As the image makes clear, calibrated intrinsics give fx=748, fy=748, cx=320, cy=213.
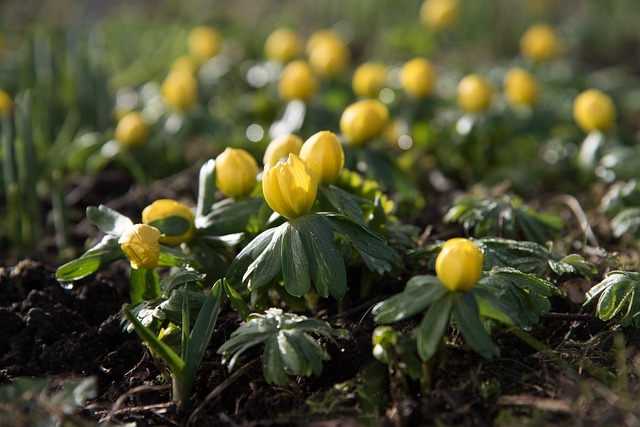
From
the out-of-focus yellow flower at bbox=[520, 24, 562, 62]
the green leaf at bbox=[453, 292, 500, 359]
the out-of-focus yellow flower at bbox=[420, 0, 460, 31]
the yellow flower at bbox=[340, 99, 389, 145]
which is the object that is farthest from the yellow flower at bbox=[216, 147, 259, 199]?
the out-of-focus yellow flower at bbox=[420, 0, 460, 31]

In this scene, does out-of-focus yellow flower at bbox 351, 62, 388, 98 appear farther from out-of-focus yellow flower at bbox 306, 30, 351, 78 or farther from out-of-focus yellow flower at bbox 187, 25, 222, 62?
out-of-focus yellow flower at bbox 187, 25, 222, 62

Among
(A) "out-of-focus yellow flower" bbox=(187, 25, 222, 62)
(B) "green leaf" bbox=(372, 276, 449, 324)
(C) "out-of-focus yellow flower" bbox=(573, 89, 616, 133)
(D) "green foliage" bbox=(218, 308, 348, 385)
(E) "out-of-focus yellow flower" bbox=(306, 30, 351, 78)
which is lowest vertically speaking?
(C) "out-of-focus yellow flower" bbox=(573, 89, 616, 133)

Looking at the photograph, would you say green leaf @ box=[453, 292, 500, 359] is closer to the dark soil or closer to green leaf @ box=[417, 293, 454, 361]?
green leaf @ box=[417, 293, 454, 361]

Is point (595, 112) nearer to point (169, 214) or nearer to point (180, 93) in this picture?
point (180, 93)

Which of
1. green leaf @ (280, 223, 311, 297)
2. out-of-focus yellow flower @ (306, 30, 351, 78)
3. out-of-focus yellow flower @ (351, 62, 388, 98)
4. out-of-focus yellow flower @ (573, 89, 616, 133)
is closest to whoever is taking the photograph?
green leaf @ (280, 223, 311, 297)

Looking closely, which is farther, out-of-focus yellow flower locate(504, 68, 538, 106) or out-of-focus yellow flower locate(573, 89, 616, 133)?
out-of-focus yellow flower locate(504, 68, 538, 106)

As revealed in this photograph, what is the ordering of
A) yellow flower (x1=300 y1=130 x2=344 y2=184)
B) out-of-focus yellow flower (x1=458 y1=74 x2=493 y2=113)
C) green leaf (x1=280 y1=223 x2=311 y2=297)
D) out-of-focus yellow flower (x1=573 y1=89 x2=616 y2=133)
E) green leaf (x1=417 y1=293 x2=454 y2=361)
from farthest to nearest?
1. out-of-focus yellow flower (x1=458 y1=74 x2=493 y2=113)
2. out-of-focus yellow flower (x1=573 y1=89 x2=616 y2=133)
3. yellow flower (x1=300 y1=130 x2=344 y2=184)
4. green leaf (x1=280 y1=223 x2=311 y2=297)
5. green leaf (x1=417 y1=293 x2=454 y2=361)

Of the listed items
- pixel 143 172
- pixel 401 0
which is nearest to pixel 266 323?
pixel 143 172

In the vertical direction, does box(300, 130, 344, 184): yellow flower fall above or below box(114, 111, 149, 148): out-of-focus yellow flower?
above
